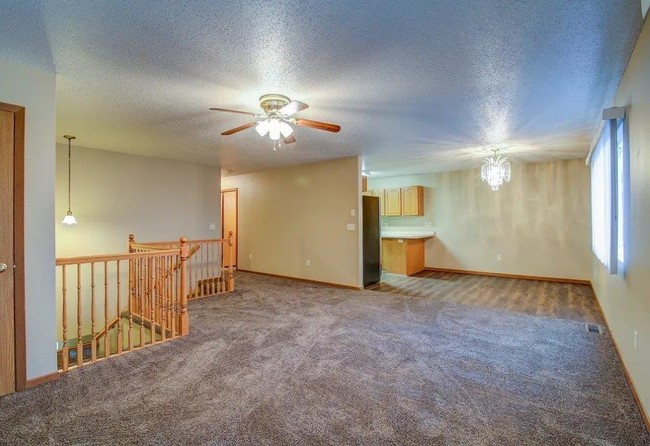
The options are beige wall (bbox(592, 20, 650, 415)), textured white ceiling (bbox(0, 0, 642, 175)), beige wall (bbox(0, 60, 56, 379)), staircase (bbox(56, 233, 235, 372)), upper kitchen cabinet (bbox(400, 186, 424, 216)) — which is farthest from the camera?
upper kitchen cabinet (bbox(400, 186, 424, 216))

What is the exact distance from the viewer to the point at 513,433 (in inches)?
74.6

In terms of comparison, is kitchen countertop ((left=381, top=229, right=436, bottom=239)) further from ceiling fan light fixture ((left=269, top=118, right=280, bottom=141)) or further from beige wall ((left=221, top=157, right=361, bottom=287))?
ceiling fan light fixture ((left=269, top=118, right=280, bottom=141))

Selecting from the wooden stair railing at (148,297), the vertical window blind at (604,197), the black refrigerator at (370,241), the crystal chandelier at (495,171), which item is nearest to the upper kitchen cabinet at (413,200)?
the black refrigerator at (370,241)

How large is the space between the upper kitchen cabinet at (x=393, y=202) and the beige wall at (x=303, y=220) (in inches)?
105

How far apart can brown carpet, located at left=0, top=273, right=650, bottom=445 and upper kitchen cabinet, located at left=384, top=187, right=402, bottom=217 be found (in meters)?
4.66

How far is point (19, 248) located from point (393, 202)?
725 cm

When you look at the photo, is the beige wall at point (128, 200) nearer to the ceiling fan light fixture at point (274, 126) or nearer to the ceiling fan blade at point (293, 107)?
the ceiling fan light fixture at point (274, 126)

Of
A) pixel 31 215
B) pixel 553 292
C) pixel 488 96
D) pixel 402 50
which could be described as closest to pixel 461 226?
pixel 553 292

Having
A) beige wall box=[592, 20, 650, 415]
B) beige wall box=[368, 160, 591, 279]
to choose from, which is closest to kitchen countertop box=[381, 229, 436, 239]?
beige wall box=[368, 160, 591, 279]

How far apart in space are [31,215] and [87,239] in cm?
306

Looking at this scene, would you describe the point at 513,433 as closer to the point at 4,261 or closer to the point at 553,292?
the point at 4,261

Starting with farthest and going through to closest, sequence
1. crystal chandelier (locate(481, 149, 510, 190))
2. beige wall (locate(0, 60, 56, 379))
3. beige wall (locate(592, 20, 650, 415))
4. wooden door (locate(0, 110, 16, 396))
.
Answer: crystal chandelier (locate(481, 149, 510, 190)), beige wall (locate(0, 60, 56, 379)), wooden door (locate(0, 110, 16, 396)), beige wall (locate(592, 20, 650, 415))

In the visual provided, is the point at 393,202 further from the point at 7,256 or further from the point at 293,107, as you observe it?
the point at 7,256

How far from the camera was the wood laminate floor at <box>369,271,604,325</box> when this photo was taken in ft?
14.7
